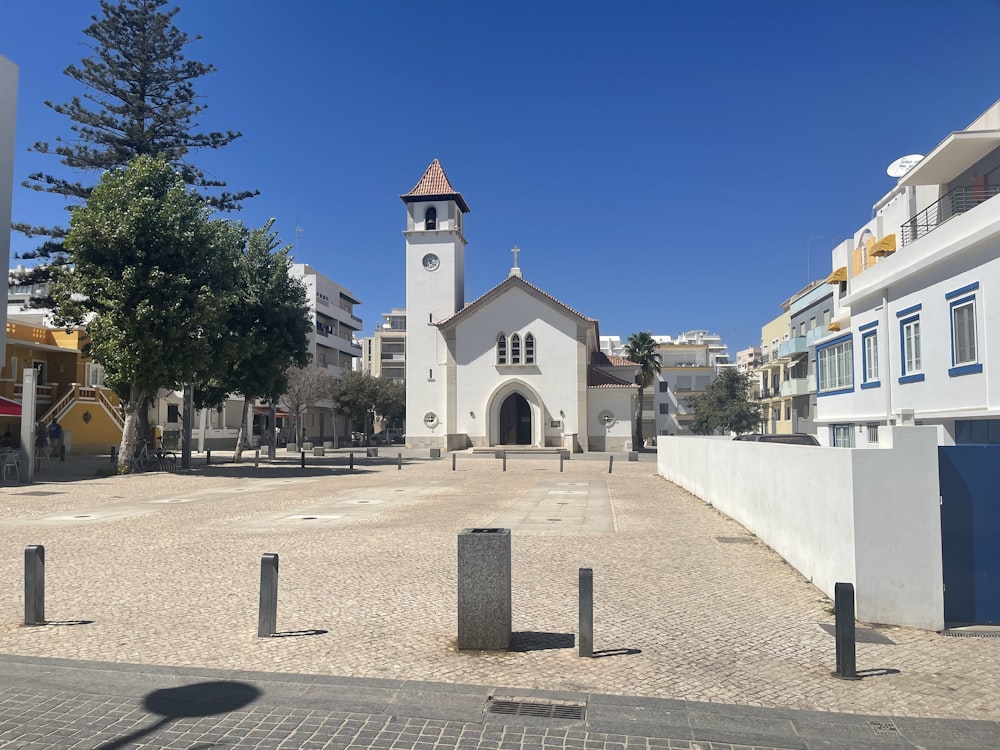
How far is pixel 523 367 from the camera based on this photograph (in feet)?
165

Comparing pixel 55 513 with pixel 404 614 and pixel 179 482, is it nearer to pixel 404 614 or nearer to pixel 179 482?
pixel 179 482

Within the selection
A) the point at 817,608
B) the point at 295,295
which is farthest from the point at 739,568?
the point at 295,295

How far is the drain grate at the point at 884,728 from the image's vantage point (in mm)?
4824

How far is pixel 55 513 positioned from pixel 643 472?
21487mm

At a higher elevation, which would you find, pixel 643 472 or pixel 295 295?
pixel 295 295

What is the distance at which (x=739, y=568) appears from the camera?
400 inches

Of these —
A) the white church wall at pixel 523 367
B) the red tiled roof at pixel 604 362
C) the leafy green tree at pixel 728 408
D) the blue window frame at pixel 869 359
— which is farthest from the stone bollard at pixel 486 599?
the leafy green tree at pixel 728 408

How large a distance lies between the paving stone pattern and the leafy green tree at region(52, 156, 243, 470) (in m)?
9.74

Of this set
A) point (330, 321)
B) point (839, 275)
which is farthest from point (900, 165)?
point (330, 321)

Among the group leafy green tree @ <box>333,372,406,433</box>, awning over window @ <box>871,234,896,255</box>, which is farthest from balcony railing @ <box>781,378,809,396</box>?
leafy green tree @ <box>333,372,406,433</box>

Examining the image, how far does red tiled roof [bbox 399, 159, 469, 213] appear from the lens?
179 feet

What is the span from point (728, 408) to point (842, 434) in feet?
132

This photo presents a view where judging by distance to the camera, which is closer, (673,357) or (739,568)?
(739,568)

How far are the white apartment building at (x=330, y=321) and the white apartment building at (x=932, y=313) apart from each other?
50476 millimetres
